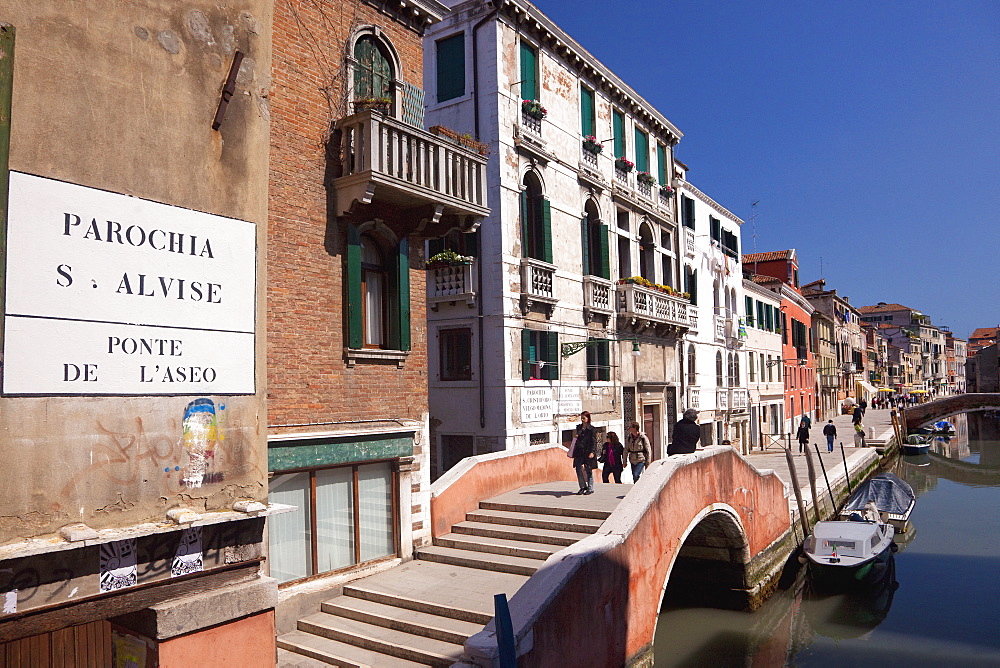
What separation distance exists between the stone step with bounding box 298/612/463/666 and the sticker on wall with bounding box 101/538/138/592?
358 cm

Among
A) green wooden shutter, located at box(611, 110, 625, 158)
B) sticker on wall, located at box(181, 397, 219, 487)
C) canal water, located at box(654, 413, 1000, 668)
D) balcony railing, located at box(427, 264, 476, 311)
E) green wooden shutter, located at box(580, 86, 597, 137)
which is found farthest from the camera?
green wooden shutter, located at box(611, 110, 625, 158)

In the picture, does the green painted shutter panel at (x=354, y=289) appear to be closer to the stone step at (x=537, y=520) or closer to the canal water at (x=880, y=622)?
the stone step at (x=537, y=520)

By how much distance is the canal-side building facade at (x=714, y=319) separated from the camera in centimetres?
2506

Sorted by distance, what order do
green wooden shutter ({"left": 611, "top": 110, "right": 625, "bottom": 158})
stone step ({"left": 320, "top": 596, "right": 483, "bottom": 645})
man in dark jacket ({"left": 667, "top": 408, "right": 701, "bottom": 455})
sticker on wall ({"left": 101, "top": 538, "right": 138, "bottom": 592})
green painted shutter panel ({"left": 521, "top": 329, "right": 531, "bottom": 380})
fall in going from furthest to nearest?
green wooden shutter ({"left": 611, "top": 110, "right": 625, "bottom": 158}) → green painted shutter panel ({"left": 521, "top": 329, "right": 531, "bottom": 380}) → man in dark jacket ({"left": 667, "top": 408, "right": 701, "bottom": 455}) → stone step ({"left": 320, "top": 596, "right": 483, "bottom": 645}) → sticker on wall ({"left": 101, "top": 538, "right": 138, "bottom": 592})

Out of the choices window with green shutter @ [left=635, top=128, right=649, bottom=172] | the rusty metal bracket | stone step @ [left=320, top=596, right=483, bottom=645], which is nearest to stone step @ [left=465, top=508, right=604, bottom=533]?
stone step @ [left=320, top=596, right=483, bottom=645]

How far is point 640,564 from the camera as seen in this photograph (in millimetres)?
9984

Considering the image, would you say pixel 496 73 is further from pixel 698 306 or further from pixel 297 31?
pixel 698 306

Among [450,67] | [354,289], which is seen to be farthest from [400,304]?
[450,67]

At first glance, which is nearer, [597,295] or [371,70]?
[371,70]

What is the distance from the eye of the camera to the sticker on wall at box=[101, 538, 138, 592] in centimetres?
507

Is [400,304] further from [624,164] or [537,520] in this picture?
[624,164]

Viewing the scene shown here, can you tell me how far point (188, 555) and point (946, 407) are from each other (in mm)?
51970

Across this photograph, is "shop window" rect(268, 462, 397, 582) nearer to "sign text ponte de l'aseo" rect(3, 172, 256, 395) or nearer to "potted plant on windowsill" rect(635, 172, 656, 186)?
"sign text ponte de l'aseo" rect(3, 172, 256, 395)

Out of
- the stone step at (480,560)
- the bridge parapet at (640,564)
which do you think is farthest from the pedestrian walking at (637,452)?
the stone step at (480,560)
